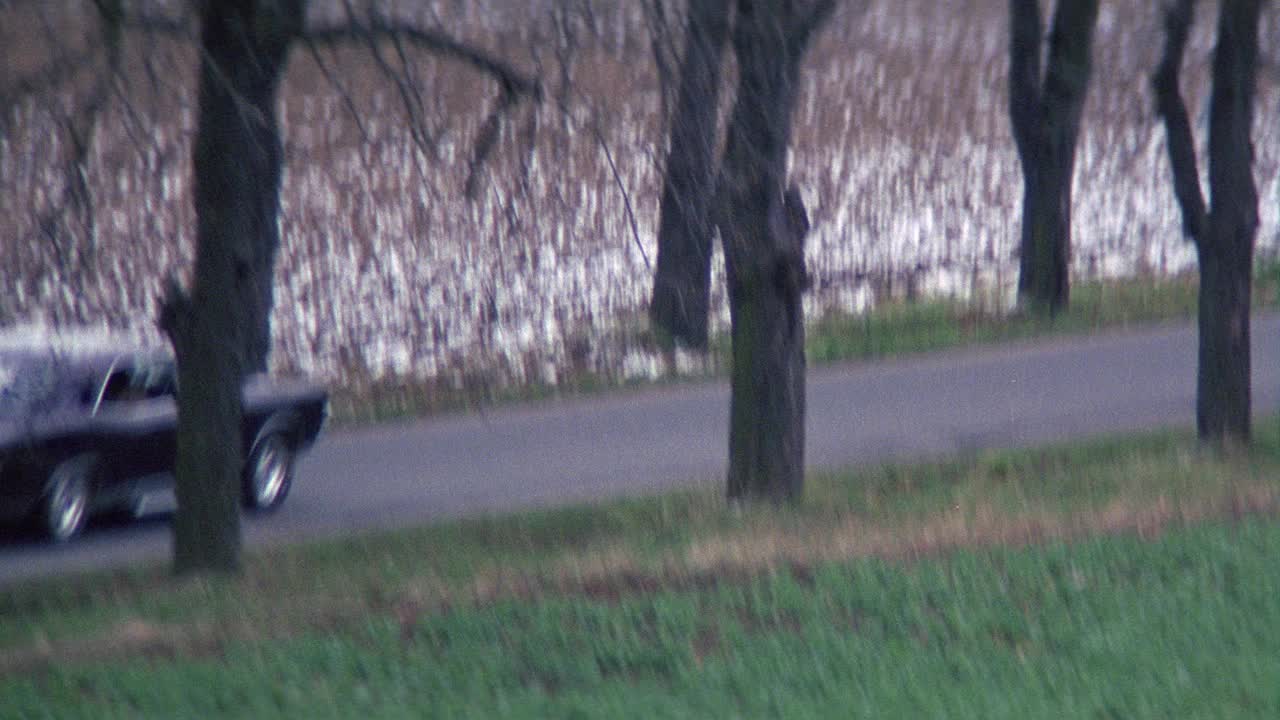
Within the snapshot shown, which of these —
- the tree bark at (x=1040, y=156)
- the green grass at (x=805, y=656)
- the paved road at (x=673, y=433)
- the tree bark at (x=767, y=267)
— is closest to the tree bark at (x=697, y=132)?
the tree bark at (x=767, y=267)

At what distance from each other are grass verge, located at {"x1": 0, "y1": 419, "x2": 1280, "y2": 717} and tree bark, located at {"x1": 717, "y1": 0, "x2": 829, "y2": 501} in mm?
990

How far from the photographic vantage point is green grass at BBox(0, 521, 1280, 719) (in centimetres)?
700

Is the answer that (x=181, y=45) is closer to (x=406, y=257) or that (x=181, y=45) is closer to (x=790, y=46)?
(x=790, y=46)

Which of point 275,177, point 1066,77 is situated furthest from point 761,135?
point 1066,77

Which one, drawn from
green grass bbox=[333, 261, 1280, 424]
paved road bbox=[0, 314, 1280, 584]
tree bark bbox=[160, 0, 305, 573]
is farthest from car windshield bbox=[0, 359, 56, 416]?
green grass bbox=[333, 261, 1280, 424]

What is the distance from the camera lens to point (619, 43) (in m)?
10.7

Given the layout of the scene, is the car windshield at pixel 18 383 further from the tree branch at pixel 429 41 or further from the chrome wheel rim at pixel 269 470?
the tree branch at pixel 429 41

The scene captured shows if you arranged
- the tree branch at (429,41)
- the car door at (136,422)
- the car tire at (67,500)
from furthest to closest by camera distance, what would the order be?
the car door at (136,422) < the car tire at (67,500) < the tree branch at (429,41)

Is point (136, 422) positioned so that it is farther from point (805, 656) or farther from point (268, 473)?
point (805, 656)

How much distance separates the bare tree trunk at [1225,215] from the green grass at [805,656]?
4800mm

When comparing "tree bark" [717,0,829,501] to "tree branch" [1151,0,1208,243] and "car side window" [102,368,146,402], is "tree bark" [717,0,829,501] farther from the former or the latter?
"car side window" [102,368,146,402]

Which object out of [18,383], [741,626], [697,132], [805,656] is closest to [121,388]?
[18,383]

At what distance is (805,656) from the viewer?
7.59 metres

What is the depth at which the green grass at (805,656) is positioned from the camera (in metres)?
7.00
